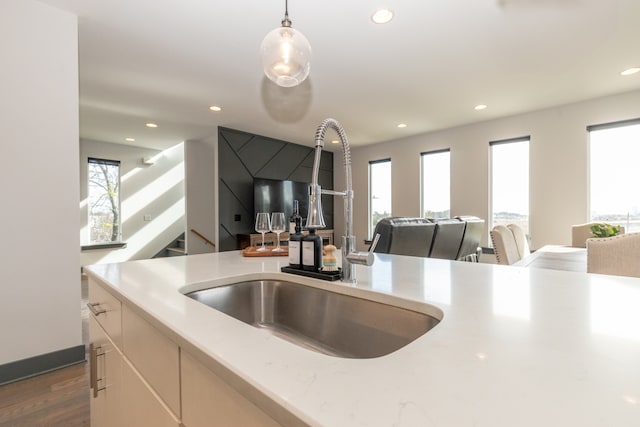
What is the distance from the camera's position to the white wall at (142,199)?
5387 millimetres

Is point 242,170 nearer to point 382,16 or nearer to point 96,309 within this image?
point 382,16

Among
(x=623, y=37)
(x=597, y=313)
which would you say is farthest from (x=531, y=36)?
(x=597, y=313)

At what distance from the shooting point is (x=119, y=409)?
3.05 feet

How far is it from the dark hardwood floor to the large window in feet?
17.8

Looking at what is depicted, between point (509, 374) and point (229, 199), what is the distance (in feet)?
16.3

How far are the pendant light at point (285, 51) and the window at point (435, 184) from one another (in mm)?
4289

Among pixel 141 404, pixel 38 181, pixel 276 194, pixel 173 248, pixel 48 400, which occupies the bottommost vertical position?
pixel 48 400

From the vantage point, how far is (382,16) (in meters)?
2.15

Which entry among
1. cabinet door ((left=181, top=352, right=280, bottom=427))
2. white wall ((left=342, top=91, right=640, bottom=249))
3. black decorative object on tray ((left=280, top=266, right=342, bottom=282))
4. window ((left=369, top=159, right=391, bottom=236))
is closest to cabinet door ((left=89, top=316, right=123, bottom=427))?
cabinet door ((left=181, top=352, right=280, bottom=427))

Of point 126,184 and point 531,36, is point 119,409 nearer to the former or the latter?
point 531,36

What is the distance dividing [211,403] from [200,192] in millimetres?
5563

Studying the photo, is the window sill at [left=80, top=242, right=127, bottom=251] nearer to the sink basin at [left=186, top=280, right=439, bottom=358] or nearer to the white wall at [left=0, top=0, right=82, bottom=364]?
the white wall at [left=0, top=0, right=82, bottom=364]

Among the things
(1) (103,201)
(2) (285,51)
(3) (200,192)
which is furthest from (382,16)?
(1) (103,201)

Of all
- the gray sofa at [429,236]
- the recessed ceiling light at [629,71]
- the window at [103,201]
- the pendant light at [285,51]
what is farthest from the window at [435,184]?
the window at [103,201]
